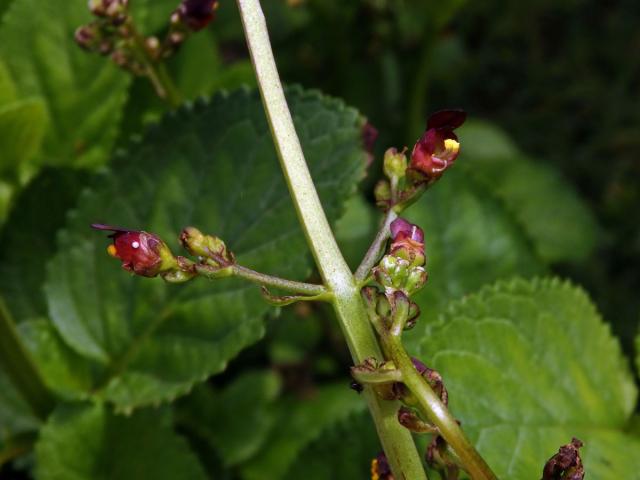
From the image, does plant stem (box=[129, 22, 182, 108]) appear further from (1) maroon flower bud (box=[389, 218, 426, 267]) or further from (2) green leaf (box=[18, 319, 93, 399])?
(1) maroon flower bud (box=[389, 218, 426, 267])

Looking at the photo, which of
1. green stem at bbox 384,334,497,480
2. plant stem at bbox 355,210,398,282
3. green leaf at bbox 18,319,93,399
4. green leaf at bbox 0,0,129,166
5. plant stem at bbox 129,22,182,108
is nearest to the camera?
green stem at bbox 384,334,497,480

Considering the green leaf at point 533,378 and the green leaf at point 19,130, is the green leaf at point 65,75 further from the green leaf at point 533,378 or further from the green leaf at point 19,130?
the green leaf at point 533,378

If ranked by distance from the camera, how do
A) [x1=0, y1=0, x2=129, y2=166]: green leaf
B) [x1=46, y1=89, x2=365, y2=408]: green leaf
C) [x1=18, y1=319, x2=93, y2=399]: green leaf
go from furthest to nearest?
[x1=0, y1=0, x2=129, y2=166]: green leaf
[x1=18, y1=319, x2=93, y2=399]: green leaf
[x1=46, y1=89, x2=365, y2=408]: green leaf

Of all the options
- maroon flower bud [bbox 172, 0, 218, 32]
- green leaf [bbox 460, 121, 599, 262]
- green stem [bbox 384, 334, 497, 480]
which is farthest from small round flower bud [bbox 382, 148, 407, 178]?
green leaf [bbox 460, 121, 599, 262]

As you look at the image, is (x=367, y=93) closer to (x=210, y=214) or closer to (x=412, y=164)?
(x=210, y=214)

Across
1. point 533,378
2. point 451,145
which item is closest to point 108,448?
point 533,378

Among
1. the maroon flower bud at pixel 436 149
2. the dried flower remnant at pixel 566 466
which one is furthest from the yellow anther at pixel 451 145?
the dried flower remnant at pixel 566 466
